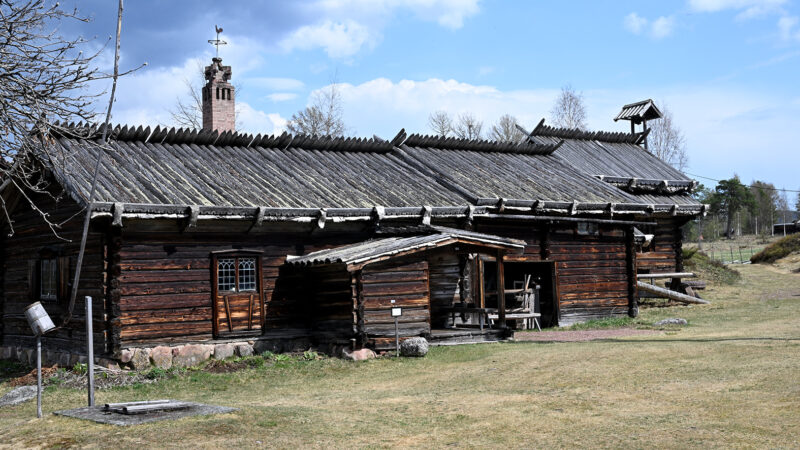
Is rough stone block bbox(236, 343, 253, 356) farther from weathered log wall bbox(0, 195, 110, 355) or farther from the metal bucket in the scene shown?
the metal bucket

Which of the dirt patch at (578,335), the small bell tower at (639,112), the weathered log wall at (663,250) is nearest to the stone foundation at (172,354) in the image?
the dirt patch at (578,335)

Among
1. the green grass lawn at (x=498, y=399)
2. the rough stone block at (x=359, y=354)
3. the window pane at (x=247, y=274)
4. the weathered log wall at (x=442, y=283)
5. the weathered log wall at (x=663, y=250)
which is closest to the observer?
the green grass lawn at (x=498, y=399)

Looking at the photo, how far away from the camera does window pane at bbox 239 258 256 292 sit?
18594 millimetres

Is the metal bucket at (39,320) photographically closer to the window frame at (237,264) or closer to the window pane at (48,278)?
the window frame at (237,264)

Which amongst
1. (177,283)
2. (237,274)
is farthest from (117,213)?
(237,274)

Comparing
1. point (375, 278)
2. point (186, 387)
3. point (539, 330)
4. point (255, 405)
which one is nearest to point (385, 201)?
point (375, 278)

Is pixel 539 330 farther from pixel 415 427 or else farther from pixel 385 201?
pixel 415 427

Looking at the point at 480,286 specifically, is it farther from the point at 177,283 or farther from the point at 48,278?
the point at 48,278

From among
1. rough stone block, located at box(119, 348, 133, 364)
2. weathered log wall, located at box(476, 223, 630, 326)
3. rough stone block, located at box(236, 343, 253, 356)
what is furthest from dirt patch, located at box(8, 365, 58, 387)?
weathered log wall, located at box(476, 223, 630, 326)

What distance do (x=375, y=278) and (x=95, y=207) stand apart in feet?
19.9

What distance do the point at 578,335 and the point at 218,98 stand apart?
44.0ft

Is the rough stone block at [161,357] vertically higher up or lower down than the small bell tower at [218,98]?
lower down

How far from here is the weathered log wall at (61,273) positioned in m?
17.1

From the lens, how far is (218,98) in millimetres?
25906
